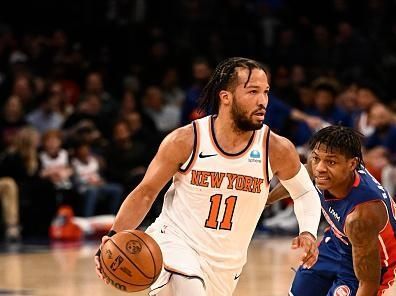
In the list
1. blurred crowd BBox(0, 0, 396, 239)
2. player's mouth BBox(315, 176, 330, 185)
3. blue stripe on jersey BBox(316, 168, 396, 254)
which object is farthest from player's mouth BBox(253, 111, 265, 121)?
blurred crowd BBox(0, 0, 396, 239)

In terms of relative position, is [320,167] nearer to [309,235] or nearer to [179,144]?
[309,235]

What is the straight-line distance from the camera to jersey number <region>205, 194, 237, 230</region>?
5113 mm

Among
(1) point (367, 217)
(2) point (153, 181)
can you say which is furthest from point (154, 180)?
(1) point (367, 217)

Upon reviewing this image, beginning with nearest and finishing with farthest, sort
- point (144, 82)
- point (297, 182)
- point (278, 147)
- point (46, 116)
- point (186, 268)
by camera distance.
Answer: point (186, 268) → point (278, 147) → point (297, 182) → point (46, 116) → point (144, 82)

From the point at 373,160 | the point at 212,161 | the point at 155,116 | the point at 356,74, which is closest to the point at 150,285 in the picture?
the point at 212,161

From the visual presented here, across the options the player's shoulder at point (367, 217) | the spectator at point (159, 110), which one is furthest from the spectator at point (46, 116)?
the player's shoulder at point (367, 217)

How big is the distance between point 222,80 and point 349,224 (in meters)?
1.04

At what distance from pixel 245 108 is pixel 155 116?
9842 millimetres

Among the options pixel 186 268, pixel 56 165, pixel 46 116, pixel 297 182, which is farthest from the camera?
pixel 46 116

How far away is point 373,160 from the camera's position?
12336 millimetres

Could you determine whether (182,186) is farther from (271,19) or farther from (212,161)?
(271,19)

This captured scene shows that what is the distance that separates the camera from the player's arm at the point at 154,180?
16.6 feet

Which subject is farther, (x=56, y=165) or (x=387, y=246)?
(x=56, y=165)

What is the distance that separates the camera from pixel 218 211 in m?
5.12
